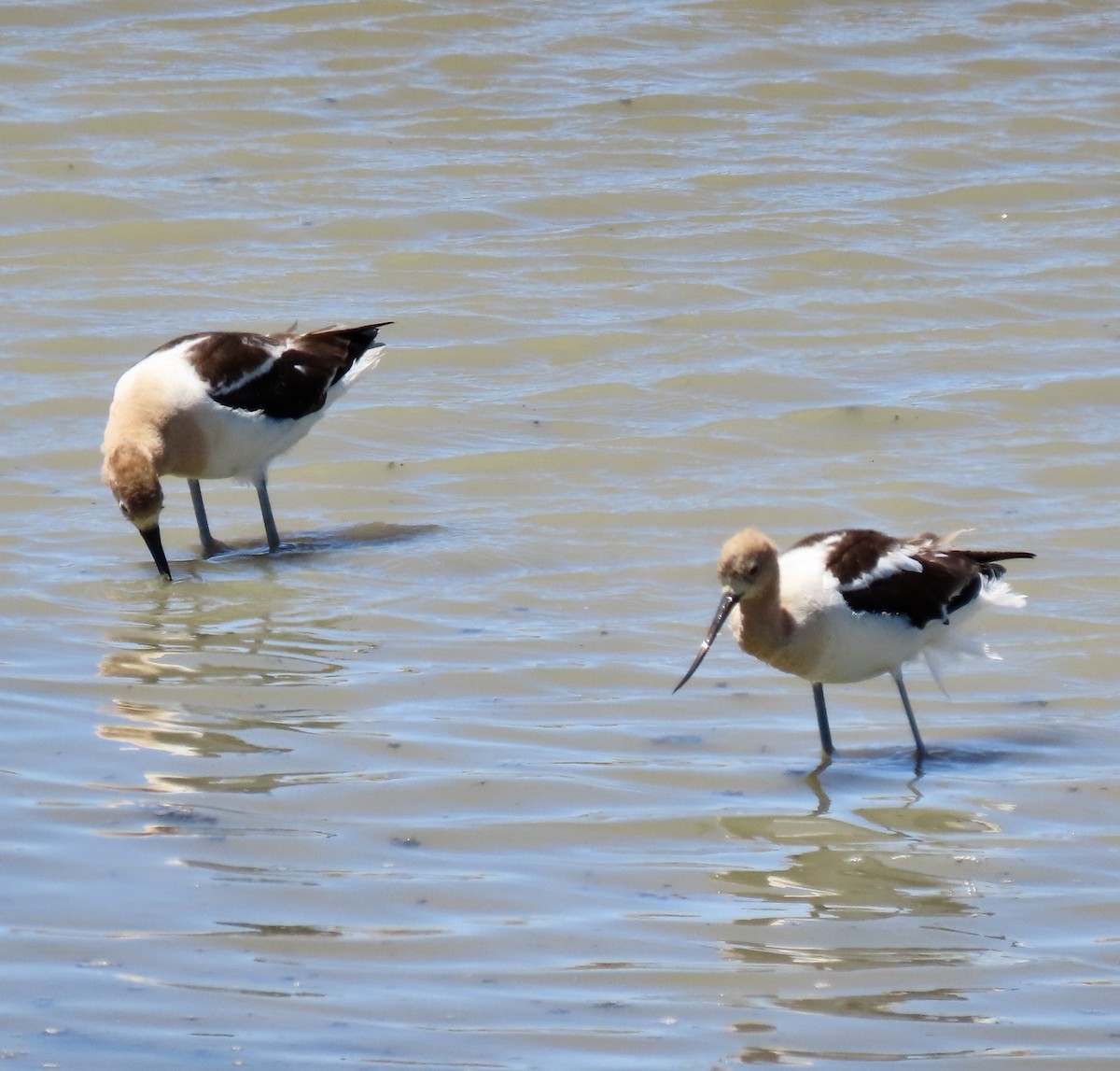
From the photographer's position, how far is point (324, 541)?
30.3 ft

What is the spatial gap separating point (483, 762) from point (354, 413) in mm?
4717

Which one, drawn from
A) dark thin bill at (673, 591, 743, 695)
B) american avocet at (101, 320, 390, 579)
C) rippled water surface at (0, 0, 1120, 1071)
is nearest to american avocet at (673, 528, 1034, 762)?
dark thin bill at (673, 591, 743, 695)

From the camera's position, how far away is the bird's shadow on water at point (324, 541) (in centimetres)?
907

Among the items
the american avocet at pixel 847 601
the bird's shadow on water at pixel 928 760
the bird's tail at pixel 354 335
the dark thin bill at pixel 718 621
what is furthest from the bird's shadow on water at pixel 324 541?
the bird's shadow on water at pixel 928 760

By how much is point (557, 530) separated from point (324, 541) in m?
1.10

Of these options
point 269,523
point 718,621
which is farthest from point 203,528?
point 718,621

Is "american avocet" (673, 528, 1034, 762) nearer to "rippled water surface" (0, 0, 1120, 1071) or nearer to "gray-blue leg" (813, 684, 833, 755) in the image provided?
"gray-blue leg" (813, 684, 833, 755)

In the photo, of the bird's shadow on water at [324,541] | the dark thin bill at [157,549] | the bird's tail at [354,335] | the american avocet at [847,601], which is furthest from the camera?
the bird's tail at [354,335]

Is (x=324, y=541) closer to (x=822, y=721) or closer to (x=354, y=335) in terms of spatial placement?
(x=354, y=335)

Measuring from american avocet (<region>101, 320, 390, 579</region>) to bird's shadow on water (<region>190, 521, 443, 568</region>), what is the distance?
0.08 metres

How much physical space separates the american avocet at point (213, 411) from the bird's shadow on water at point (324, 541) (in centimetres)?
8

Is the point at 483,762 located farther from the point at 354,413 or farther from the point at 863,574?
the point at 354,413

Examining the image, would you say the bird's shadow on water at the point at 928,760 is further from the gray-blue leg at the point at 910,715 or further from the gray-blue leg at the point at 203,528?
the gray-blue leg at the point at 203,528

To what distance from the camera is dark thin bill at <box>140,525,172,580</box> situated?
855cm
